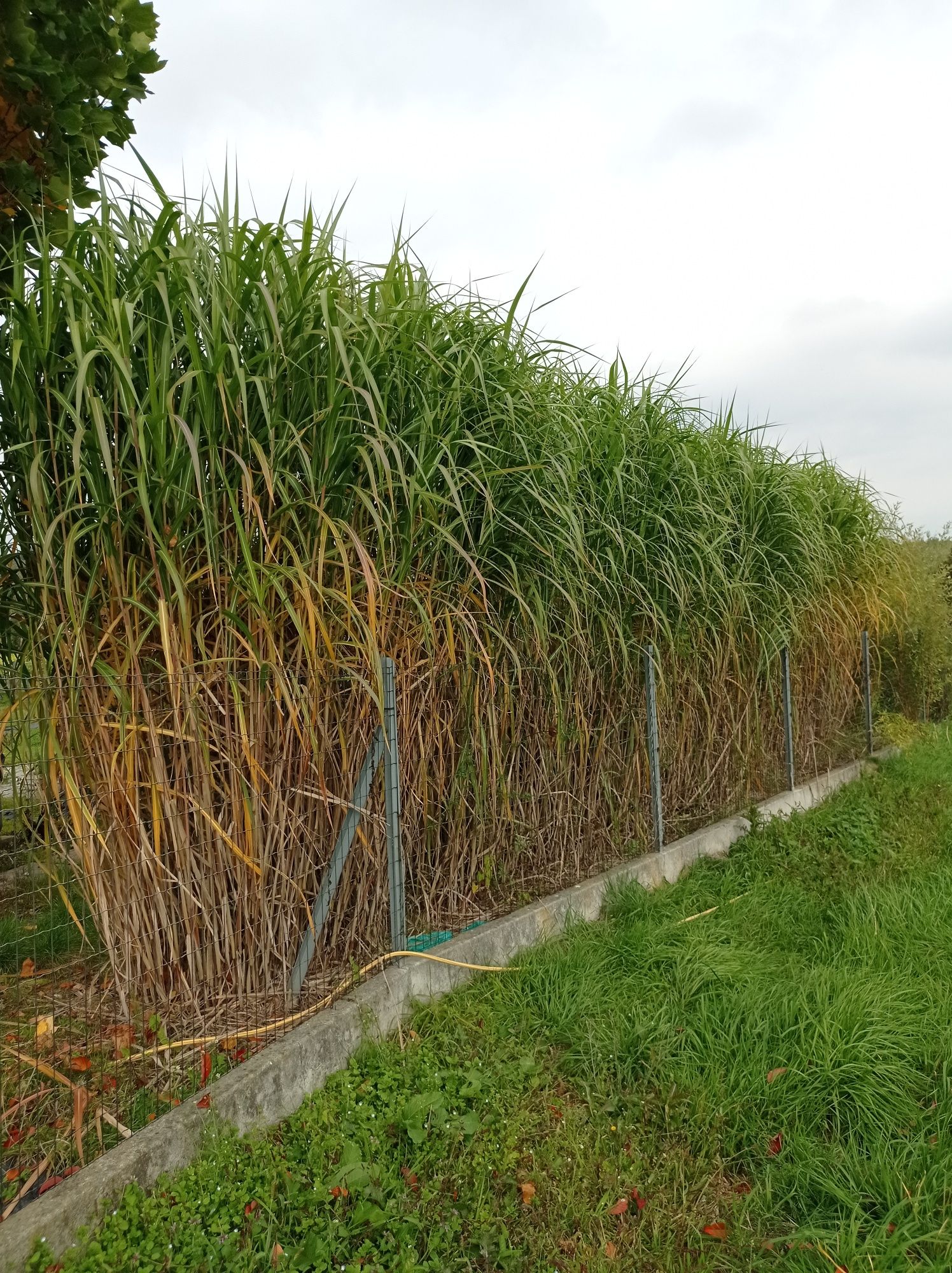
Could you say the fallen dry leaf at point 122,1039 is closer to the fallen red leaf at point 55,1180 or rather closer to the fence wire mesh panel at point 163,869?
the fence wire mesh panel at point 163,869

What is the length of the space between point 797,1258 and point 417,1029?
3.51ft

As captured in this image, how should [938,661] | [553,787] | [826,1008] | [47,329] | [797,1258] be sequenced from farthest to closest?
[938,661]
[553,787]
[826,1008]
[47,329]
[797,1258]

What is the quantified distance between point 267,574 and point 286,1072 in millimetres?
1200

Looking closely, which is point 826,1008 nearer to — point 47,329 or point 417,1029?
point 417,1029

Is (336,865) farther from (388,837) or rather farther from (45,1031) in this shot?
(45,1031)

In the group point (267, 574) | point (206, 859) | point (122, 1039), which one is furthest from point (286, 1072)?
point (267, 574)

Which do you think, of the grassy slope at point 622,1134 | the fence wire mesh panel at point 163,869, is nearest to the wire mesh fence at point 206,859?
the fence wire mesh panel at point 163,869

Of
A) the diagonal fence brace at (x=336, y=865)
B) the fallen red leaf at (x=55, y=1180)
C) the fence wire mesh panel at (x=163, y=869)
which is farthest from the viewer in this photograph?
the diagonal fence brace at (x=336, y=865)

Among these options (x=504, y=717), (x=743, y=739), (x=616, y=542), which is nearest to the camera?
(x=504, y=717)

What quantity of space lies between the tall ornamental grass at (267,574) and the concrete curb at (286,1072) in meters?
0.18

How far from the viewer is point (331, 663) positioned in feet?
7.44

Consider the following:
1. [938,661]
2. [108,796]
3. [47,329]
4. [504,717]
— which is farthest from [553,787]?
[938,661]

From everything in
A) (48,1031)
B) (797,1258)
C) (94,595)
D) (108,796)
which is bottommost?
(797,1258)

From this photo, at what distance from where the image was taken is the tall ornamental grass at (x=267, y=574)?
1.97m
